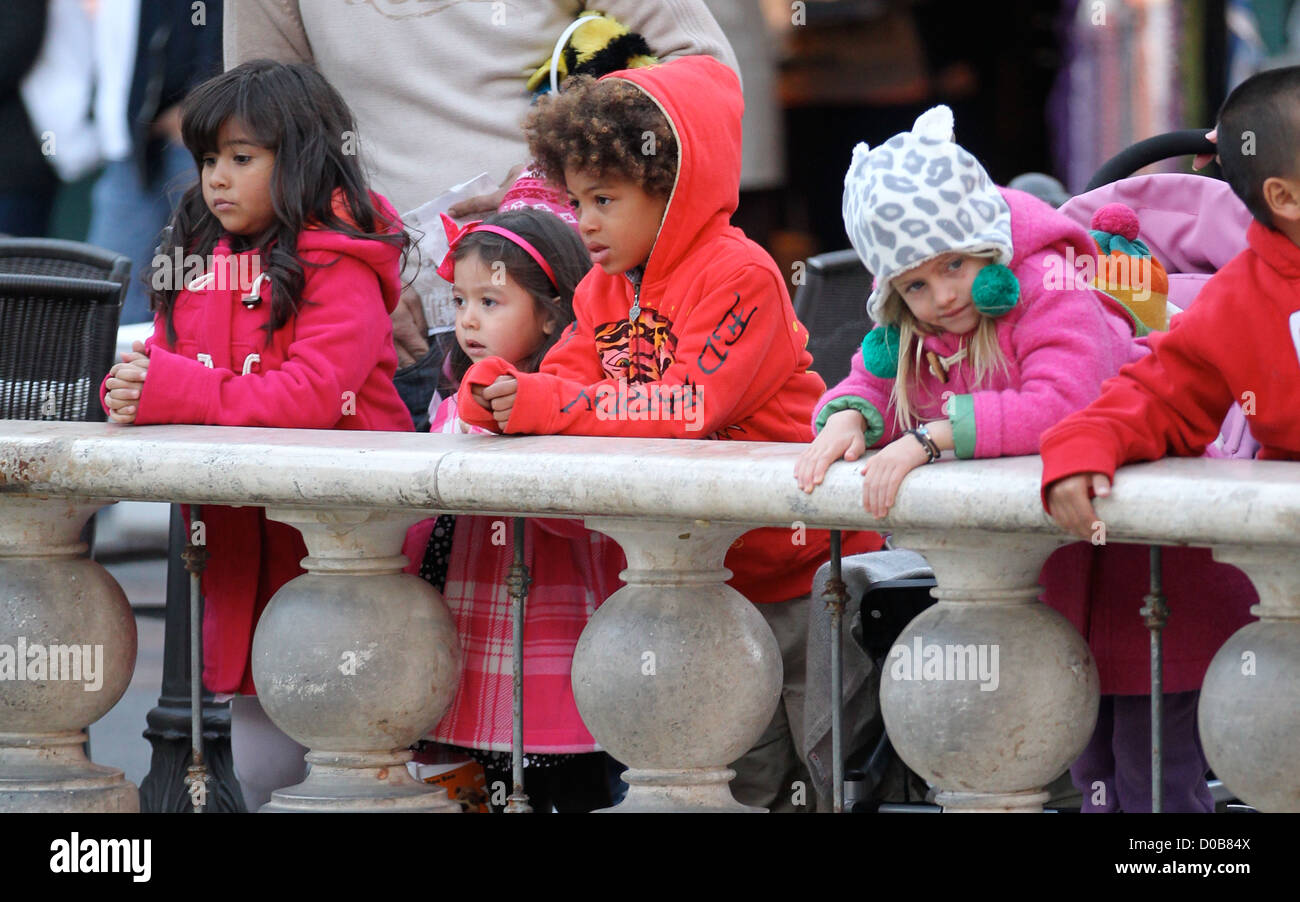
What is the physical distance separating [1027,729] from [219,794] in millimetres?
2001

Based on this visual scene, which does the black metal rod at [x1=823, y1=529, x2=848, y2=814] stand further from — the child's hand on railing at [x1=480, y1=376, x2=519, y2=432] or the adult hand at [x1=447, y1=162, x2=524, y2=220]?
the adult hand at [x1=447, y1=162, x2=524, y2=220]

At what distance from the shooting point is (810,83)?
6.74 metres

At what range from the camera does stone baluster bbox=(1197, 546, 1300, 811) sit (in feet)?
7.47

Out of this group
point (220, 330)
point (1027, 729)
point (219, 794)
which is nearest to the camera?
point (1027, 729)

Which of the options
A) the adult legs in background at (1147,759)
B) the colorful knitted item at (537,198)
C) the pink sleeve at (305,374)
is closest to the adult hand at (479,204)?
the colorful knitted item at (537,198)

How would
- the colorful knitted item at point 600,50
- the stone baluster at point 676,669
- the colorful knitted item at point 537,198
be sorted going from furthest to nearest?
the colorful knitted item at point 600,50, the colorful knitted item at point 537,198, the stone baluster at point 676,669

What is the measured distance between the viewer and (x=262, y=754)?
11.4 feet

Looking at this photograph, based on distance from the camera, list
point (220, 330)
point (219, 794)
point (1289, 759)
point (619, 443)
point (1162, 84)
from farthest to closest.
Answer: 1. point (1162, 84)
2. point (219, 794)
3. point (220, 330)
4. point (619, 443)
5. point (1289, 759)

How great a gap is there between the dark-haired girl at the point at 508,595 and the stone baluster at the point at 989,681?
65cm

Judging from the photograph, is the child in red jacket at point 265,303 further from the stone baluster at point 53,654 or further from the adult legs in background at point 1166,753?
the adult legs in background at point 1166,753

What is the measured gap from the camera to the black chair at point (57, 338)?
4.11 m

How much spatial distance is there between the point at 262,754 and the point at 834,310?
1.86m

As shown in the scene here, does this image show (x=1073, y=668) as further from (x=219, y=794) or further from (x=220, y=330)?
(x=219, y=794)

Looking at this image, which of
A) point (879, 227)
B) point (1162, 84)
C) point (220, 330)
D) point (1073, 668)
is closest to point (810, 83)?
point (1162, 84)
